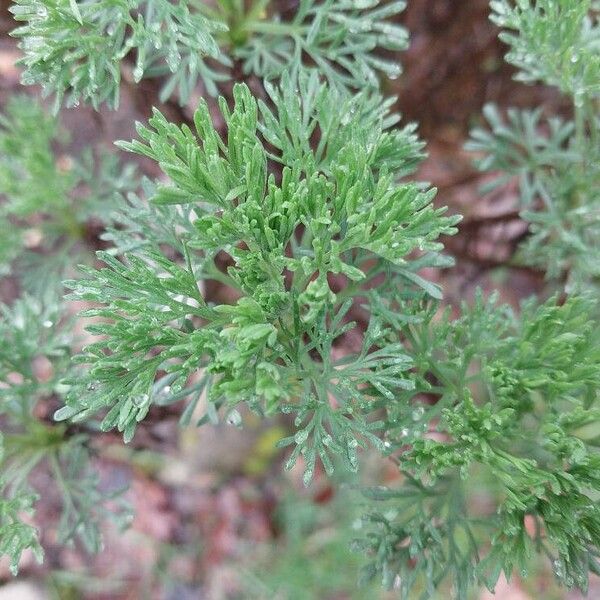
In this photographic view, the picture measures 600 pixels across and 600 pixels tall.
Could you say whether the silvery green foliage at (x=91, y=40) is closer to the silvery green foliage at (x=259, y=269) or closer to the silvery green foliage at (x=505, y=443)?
the silvery green foliage at (x=259, y=269)

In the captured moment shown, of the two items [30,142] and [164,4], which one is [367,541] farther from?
[30,142]

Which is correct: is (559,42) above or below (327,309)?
above

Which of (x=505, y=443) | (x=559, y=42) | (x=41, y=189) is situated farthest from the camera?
(x=41, y=189)

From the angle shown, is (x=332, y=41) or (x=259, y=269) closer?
(x=259, y=269)

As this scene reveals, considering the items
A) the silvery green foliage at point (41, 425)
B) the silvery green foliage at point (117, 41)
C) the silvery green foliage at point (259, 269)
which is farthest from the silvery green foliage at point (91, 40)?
the silvery green foliage at point (41, 425)

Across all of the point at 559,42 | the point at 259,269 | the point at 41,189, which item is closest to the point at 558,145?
the point at 559,42

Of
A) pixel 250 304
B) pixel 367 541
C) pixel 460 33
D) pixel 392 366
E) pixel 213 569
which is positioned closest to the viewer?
pixel 250 304

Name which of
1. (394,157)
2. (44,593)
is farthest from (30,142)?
(44,593)

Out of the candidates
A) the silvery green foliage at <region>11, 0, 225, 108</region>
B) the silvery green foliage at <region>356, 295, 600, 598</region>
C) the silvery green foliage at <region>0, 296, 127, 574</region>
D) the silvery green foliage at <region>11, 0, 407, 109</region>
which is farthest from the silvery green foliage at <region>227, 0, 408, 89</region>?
the silvery green foliage at <region>0, 296, 127, 574</region>

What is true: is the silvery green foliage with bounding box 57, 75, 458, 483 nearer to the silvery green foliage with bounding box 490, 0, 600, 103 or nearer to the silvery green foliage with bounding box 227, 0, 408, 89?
the silvery green foliage with bounding box 227, 0, 408, 89

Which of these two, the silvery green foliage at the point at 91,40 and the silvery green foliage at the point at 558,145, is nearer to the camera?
the silvery green foliage at the point at 91,40

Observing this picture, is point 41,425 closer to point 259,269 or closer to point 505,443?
point 259,269
